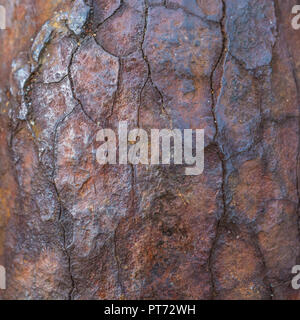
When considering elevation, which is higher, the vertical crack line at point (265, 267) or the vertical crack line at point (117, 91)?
the vertical crack line at point (117, 91)

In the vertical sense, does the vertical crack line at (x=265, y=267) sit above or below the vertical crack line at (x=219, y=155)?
below

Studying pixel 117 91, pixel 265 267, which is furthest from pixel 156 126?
pixel 265 267

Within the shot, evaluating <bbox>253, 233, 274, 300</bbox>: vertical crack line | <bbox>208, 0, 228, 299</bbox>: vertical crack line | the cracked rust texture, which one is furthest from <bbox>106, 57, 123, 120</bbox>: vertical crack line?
<bbox>253, 233, 274, 300</bbox>: vertical crack line

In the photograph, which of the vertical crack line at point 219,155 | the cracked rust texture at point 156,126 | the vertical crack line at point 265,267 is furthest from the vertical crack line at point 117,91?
the vertical crack line at point 265,267

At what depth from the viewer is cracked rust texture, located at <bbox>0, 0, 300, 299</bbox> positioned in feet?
2.97

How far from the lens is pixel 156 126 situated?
2.99ft

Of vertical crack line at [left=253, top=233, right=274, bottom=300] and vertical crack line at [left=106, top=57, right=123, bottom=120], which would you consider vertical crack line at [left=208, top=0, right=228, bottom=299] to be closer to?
vertical crack line at [left=253, top=233, right=274, bottom=300]

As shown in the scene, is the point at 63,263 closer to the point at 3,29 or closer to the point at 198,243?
the point at 198,243

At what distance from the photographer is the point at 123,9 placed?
91cm

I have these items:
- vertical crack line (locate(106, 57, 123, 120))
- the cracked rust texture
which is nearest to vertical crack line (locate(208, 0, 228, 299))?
the cracked rust texture

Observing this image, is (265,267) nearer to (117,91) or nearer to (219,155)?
(219,155)

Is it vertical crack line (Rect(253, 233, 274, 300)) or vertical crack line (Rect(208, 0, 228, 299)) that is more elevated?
vertical crack line (Rect(208, 0, 228, 299))

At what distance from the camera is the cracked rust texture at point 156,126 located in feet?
2.97

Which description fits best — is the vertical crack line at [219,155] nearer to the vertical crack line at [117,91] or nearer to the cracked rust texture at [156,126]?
the cracked rust texture at [156,126]
